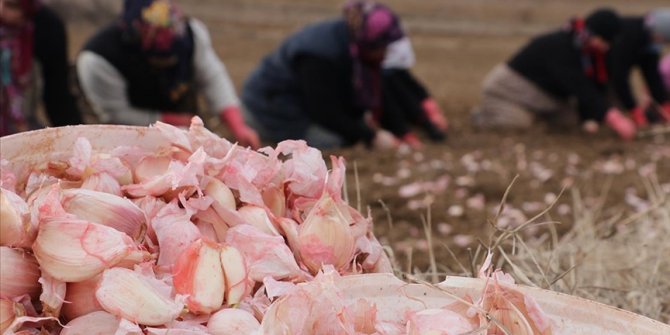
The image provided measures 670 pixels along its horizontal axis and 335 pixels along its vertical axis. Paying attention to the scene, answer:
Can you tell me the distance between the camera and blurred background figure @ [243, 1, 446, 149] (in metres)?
4.36

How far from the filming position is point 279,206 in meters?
1.24

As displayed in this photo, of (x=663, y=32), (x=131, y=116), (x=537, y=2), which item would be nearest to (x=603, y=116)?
(x=663, y=32)

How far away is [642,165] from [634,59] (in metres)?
1.47

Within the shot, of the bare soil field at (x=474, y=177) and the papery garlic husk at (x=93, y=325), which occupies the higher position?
the papery garlic husk at (x=93, y=325)

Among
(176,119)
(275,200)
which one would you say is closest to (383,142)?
(176,119)

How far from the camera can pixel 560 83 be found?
527cm

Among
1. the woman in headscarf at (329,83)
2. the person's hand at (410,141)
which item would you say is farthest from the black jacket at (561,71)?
the woman in headscarf at (329,83)

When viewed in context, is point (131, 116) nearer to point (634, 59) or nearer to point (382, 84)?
point (382, 84)

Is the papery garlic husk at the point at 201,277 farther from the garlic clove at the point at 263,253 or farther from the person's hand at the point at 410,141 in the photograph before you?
the person's hand at the point at 410,141

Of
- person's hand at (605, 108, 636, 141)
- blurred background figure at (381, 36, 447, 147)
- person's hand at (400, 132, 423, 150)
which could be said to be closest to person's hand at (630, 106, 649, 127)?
person's hand at (605, 108, 636, 141)

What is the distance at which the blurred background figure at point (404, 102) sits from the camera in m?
4.93

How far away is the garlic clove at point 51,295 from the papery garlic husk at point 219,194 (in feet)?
0.76

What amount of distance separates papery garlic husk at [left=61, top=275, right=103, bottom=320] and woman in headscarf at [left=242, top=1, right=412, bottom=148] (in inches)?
131

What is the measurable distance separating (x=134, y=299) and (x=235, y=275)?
0.40 ft
